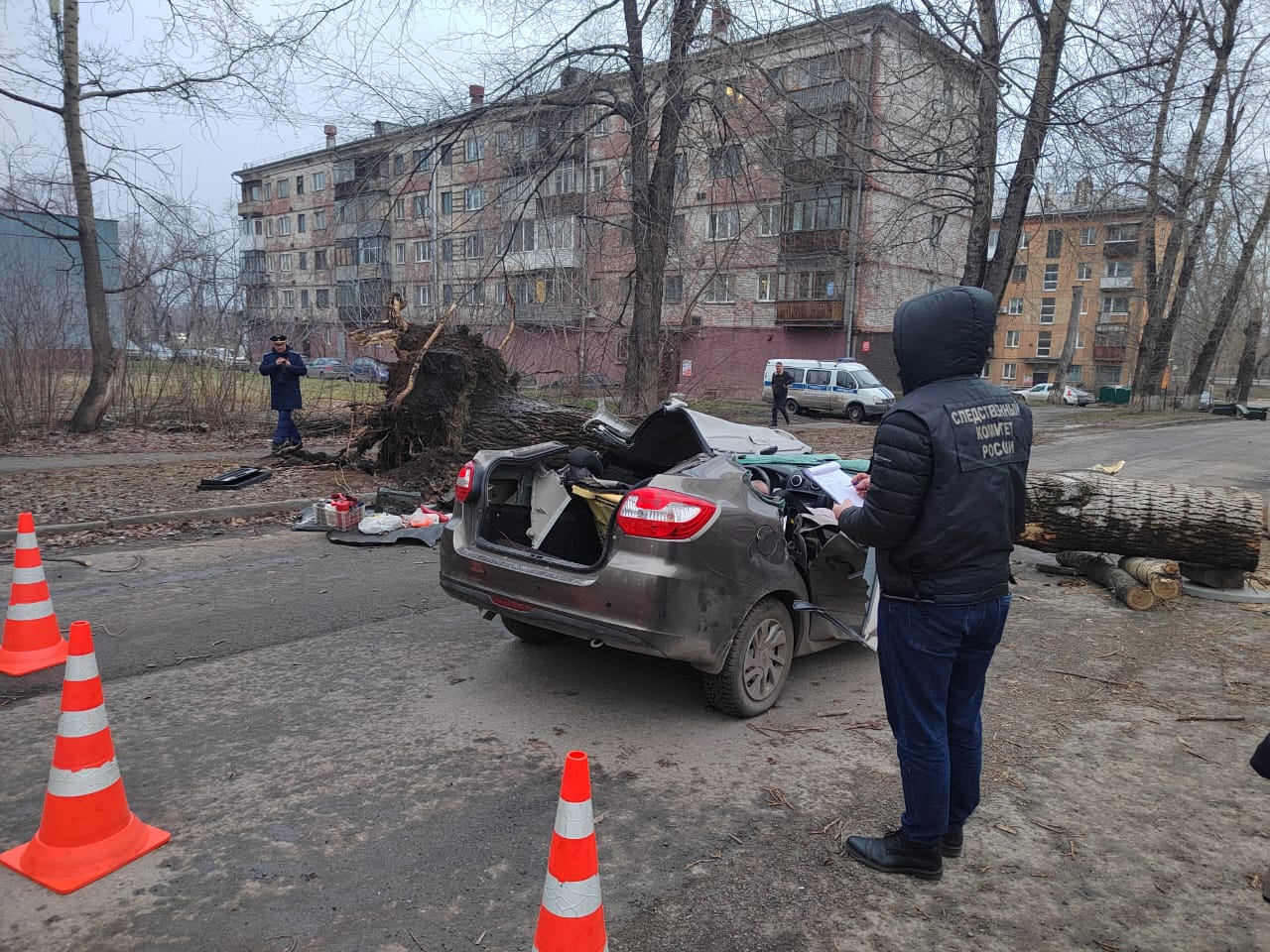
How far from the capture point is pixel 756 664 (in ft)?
13.2

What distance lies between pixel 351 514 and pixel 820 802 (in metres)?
6.30

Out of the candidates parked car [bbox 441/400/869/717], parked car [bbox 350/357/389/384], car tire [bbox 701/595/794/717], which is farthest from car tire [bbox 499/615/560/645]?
parked car [bbox 350/357/389/384]

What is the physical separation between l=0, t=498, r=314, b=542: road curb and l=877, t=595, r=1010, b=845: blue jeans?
7870 mm

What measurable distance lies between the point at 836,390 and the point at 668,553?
26864 mm

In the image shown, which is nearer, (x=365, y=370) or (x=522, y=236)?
(x=522, y=236)

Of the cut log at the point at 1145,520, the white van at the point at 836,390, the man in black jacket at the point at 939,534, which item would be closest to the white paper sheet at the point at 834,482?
the man in black jacket at the point at 939,534

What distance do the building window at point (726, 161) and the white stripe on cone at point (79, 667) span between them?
43.5 feet

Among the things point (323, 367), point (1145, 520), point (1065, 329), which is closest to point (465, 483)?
point (1145, 520)

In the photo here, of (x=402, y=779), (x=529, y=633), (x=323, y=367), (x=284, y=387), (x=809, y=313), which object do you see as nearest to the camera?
(x=402, y=779)

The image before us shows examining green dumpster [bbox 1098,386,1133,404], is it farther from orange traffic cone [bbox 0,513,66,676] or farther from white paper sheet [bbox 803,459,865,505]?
orange traffic cone [bbox 0,513,66,676]

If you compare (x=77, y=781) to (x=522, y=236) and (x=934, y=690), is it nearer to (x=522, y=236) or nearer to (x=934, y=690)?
(x=934, y=690)

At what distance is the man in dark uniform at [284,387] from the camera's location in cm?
1162

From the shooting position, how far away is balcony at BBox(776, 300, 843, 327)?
122ft

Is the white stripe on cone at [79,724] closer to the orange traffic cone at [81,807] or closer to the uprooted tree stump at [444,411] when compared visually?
the orange traffic cone at [81,807]
